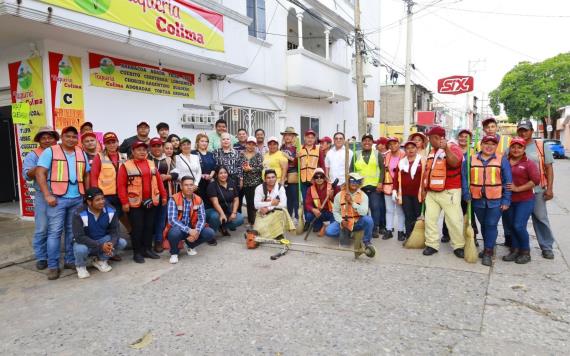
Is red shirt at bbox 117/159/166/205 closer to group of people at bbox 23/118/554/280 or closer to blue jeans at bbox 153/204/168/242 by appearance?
group of people at bbox 23/118/554/280

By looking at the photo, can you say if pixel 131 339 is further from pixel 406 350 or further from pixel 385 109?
pixel 385 109

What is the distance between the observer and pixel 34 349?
9.95 ft

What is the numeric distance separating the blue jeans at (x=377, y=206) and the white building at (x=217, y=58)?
4582 mm

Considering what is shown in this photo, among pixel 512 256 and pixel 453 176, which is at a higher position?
pixel 453 176

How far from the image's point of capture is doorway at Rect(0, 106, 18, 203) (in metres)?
8.51

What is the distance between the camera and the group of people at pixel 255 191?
465cm

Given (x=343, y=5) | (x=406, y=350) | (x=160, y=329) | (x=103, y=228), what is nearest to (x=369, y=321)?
(x=406, y=350)

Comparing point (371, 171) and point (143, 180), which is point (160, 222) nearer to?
point (143, 180)

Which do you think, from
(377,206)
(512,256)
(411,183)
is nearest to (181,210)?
(377,206)

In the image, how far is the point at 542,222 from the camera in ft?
16.6

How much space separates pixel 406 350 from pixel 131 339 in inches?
84.5

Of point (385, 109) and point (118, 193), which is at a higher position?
point (385, 109)

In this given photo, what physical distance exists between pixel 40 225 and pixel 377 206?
466 centimetres

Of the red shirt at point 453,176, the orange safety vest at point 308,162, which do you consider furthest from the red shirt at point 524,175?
the orange safety vest at point 308,162
